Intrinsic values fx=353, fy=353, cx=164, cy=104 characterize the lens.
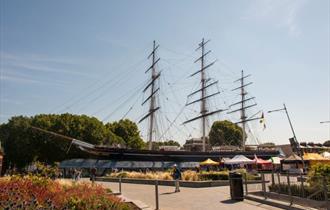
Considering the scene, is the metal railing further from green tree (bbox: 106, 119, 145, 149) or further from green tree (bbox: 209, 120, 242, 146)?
green tree (bbox: 209, 120, 242, 146)

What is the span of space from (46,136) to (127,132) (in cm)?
1978

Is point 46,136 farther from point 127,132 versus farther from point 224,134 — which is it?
point 224,134

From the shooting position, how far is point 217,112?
71750 mm

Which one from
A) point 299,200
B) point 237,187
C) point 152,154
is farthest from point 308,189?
point 152,154

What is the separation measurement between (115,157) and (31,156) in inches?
667

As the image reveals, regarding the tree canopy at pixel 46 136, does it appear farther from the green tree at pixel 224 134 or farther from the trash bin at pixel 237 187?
the trash bin at pixel 237 187

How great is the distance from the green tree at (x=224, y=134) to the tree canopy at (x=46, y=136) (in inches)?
1581

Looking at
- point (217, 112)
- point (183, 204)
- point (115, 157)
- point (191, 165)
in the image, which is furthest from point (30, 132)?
point (183, 204)

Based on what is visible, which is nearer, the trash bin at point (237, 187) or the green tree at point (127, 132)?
the trash bin at point (237, 187)

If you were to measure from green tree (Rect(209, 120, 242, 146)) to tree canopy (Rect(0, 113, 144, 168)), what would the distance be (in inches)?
1581

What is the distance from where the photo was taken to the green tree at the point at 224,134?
97.7 m

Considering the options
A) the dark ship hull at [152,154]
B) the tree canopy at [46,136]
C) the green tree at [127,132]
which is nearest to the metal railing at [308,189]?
the dark ship hull at [152,154]

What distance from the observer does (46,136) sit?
60625 millimetres

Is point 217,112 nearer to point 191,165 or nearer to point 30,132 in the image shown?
point 191,165
